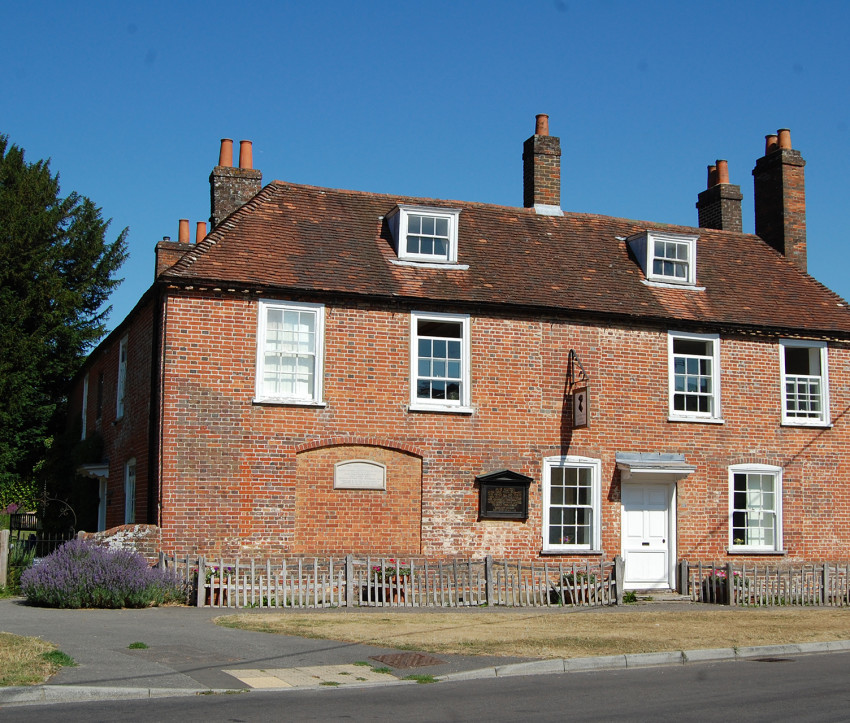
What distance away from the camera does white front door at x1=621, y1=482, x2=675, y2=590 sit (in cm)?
2162

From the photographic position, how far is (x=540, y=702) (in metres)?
9.66

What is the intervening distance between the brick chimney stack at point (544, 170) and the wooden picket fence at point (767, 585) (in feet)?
30.3

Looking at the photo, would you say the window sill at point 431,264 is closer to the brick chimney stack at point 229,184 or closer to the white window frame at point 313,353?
the white window frame at point 313,353

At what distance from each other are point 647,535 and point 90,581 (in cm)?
1146

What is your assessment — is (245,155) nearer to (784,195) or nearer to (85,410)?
(85,410)

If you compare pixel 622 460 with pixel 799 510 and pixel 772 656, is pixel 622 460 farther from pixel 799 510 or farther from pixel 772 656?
pixel 772 656

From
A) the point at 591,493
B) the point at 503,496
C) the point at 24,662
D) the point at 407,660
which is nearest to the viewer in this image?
the point at 24,662

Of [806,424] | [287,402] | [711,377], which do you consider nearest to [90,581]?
[287,402]

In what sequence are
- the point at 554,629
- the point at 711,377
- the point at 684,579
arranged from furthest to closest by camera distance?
the point at 711,377, the point at 684,579, the point at 554,629

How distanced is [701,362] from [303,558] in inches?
387

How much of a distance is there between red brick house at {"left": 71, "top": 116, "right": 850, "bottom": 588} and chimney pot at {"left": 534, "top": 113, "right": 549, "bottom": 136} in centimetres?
7

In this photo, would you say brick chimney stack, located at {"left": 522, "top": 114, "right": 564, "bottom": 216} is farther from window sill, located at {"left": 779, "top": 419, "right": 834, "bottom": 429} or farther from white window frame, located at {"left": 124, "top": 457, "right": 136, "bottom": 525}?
white window frame, located at {"left": 124, "top": 457, "right": 136, "bottom": 525}

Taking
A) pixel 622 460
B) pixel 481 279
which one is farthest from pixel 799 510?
pixel 481 279

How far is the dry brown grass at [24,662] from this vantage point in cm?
977
